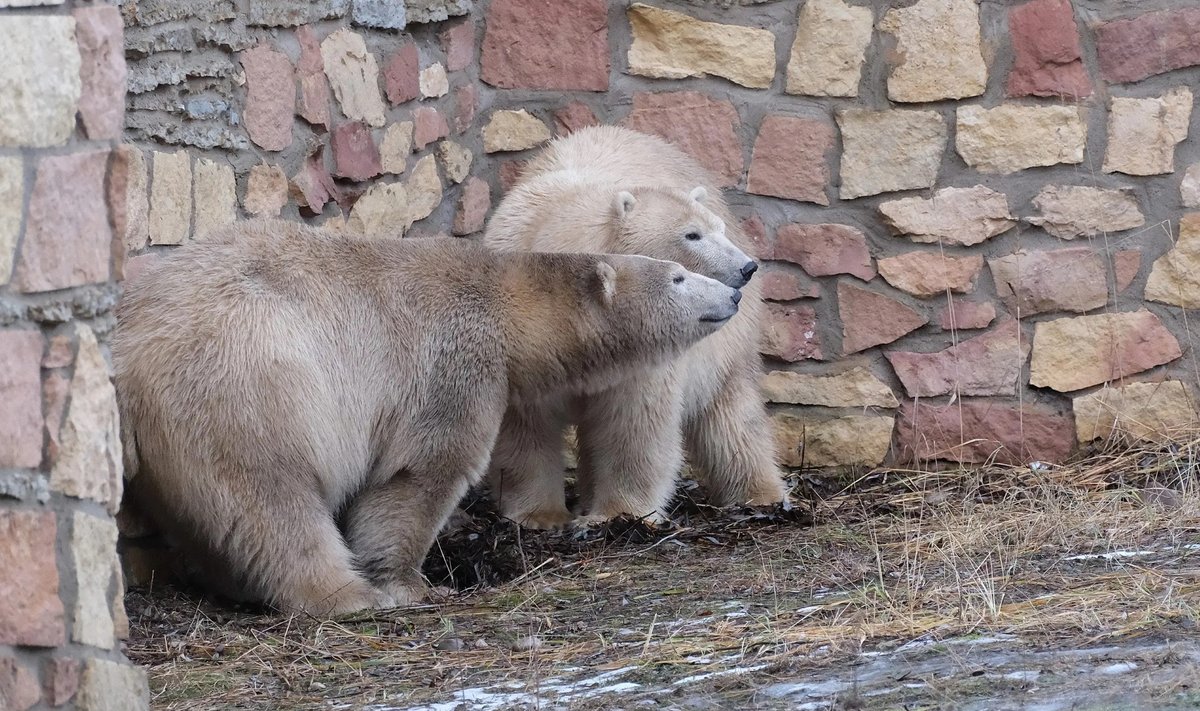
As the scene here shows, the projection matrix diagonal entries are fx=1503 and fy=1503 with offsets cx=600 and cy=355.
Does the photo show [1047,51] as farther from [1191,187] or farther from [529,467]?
[529,467]

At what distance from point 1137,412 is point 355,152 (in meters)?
2.99

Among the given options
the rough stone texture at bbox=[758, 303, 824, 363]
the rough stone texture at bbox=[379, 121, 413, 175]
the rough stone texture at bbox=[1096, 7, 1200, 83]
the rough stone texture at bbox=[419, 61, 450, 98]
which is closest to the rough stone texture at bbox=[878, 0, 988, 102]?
the rough stone texture at bbox=[1096, 7, 1200, 83]

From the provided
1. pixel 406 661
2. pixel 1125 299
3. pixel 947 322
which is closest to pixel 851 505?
pixel 947 322

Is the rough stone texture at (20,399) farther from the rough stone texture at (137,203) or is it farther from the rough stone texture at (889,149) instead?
the rough stone texture at (889,149)

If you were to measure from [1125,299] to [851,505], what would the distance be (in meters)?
1.32

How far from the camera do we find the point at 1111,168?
5.45m

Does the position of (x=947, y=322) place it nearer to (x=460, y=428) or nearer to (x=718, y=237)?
(x=718, y=237)

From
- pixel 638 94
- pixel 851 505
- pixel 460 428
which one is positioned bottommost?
pixel 851 505

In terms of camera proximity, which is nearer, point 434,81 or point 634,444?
point 634,444

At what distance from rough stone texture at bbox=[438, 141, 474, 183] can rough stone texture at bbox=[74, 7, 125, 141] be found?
3.04 metres

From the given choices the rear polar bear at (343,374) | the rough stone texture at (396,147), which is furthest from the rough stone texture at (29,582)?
the rough stone texture at (396,147)

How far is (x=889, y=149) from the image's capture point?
555 cm

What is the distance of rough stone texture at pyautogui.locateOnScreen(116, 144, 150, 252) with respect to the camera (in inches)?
146

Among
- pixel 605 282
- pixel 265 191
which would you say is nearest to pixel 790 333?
pixel 605 282
